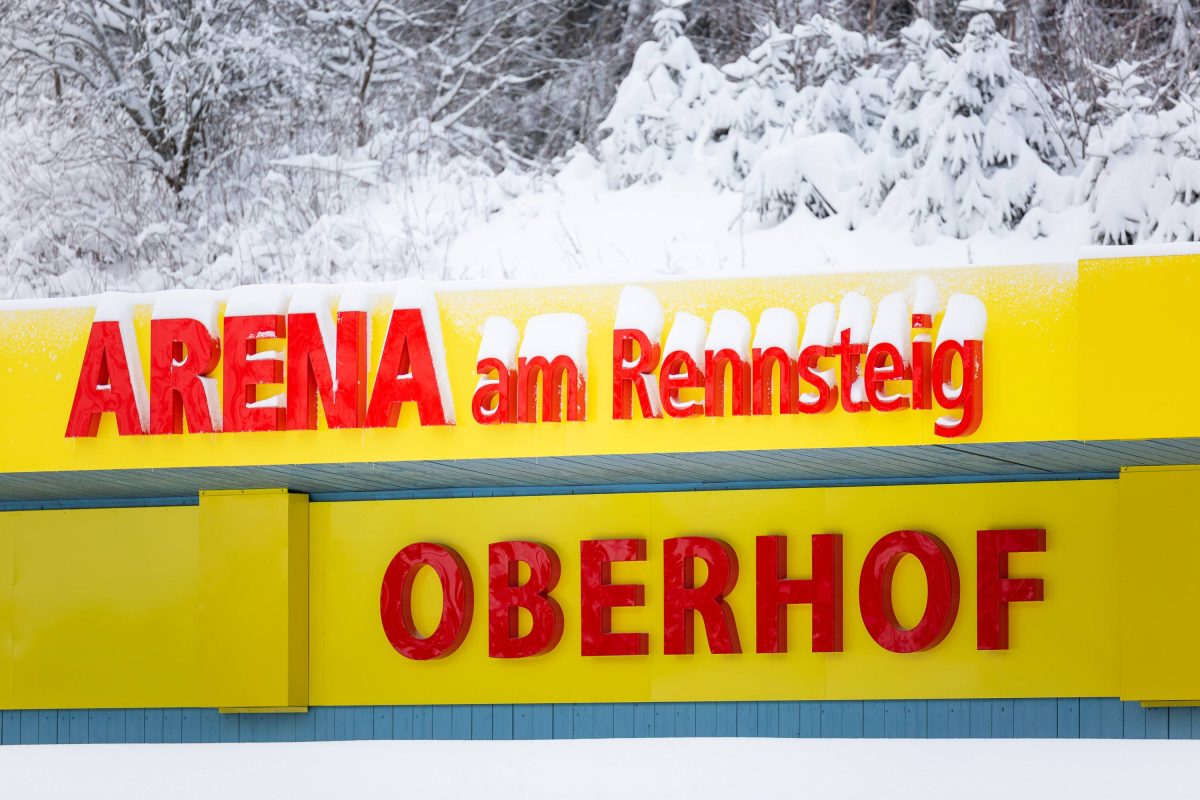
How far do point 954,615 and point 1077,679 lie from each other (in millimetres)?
1094

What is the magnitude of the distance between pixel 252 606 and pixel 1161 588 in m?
7.57

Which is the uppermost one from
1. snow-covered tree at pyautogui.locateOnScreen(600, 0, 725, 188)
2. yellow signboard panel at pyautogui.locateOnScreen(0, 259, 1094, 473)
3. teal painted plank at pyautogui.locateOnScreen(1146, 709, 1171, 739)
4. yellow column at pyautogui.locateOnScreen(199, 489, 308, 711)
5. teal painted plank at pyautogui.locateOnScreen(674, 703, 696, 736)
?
snow-covered tree at pyautogui.locateOnScreen(600, 0, 725, 188)

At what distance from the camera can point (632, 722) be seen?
13.9m

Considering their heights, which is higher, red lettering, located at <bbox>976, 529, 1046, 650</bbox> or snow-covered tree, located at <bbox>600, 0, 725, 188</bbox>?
snow-covered tree, located at <bbox>600, 0, 725, 188</bbox>

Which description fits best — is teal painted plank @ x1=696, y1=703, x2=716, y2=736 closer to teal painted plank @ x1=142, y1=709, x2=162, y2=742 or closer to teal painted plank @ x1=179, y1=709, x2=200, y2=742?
teal painted plank @ x1=179, y1=709, x2=200, y2=742

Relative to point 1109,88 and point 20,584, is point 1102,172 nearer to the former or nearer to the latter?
point 1109,88

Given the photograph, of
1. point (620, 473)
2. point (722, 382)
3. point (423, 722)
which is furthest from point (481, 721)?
point (722, 382)

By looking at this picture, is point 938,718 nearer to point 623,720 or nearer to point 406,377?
point 623,720

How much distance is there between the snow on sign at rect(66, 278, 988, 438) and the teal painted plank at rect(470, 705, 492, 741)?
10.7ft

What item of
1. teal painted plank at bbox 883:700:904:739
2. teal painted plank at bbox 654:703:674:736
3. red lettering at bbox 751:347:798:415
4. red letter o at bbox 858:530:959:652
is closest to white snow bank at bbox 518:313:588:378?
red lettering at bbox 751:347:798:415

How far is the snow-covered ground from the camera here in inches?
384

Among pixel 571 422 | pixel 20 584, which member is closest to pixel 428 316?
pixel 571 422

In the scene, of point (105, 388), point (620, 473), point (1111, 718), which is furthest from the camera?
point (620, 473)

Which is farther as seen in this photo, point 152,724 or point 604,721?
point 152,724
